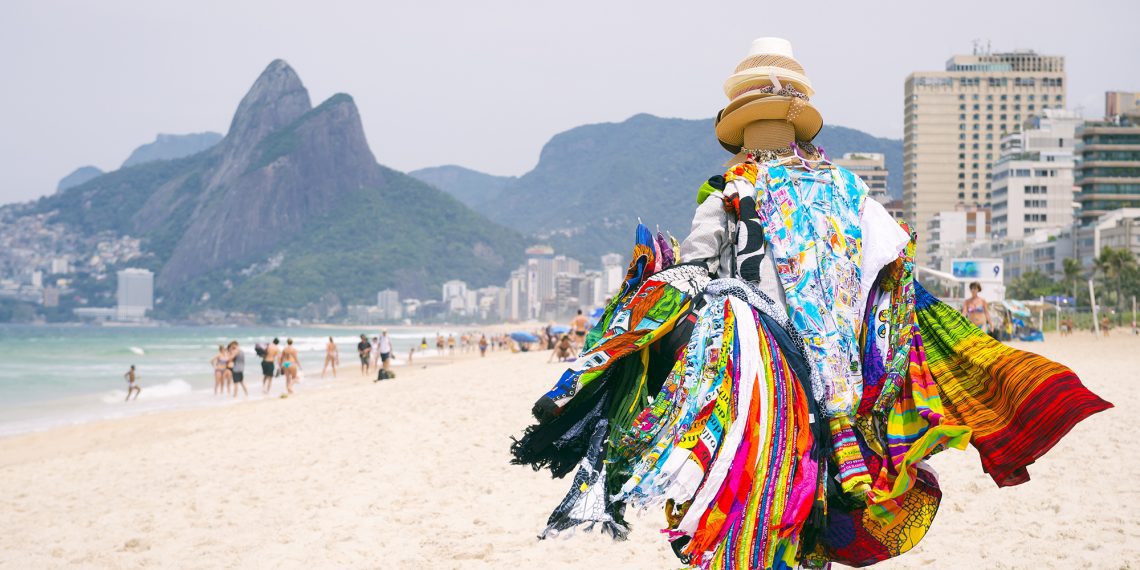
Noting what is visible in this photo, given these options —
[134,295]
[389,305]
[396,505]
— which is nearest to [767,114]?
[396,505]

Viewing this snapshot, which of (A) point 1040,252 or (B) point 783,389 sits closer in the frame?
(B) point 783,389

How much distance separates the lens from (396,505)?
7.80 meters

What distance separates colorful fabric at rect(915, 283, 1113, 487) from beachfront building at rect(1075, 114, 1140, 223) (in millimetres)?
99007

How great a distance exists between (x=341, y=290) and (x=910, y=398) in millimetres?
195468

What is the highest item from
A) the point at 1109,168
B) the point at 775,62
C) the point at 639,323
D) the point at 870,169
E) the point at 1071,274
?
the point at 870,169

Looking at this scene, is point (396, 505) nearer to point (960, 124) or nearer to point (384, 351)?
point (384, 351)

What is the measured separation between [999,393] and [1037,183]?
11398 centimetres

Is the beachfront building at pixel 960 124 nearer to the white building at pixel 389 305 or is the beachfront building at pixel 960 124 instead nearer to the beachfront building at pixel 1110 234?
the beachfront building at pixel 1110 234

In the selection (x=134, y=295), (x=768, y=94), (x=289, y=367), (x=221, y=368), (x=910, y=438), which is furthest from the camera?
(x=134, y=295)

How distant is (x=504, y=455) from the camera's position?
388 inches

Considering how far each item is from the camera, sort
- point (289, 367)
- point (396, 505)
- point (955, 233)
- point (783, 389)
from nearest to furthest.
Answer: point (783, 389)
point (396, 505)
point (289, 367)
point (955, 233)

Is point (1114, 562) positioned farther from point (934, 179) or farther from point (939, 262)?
point (934, 179)

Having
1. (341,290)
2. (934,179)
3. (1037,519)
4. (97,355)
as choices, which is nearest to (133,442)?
(1037,519)

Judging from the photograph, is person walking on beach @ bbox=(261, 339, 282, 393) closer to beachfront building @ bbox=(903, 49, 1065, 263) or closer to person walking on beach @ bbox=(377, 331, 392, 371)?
person walking on beach @ bbox=(377, 331, 392, 371)
